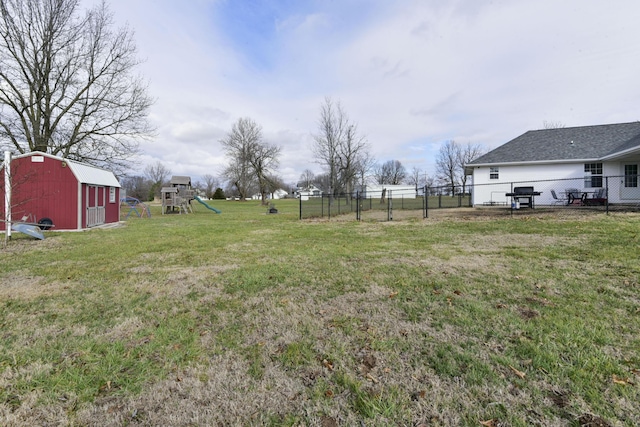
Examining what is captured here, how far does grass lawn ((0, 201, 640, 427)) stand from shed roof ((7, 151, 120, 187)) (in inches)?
278

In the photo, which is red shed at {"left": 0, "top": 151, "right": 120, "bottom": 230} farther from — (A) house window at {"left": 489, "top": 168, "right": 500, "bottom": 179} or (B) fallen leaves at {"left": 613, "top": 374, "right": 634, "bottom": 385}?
(A) house window at {"left": 489, "top": 168, "right": 500, "bottom": 179}

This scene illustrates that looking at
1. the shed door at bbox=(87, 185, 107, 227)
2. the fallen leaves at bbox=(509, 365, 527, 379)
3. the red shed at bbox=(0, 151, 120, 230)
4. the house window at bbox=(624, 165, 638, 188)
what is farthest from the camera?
the house window at bbox=(624, 165, 638, 188)

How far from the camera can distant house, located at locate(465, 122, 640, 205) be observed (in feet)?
54.3

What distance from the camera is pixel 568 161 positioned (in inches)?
693

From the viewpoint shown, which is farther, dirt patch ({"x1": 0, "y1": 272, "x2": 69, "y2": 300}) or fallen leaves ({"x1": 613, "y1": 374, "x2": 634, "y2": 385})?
dirt patch ({"x1": 0, "y1": 272, "x2": 69, "y2": 300})

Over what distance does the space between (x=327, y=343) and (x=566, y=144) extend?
2309 cm

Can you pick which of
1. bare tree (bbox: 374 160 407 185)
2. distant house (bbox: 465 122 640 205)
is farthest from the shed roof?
bare tree (bbox: 374 160 407 185)

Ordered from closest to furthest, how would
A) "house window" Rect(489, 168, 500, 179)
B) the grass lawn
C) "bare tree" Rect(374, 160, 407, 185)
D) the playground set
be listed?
the grass lawn → "house window" Rect(489, 168, 500, 179) → the playground set → "bare tree" Rect(374, 160, 407, 185)

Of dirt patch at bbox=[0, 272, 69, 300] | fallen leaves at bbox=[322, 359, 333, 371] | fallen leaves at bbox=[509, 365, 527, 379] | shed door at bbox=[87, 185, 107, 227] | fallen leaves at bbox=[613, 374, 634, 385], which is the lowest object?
fallen leaves at bbox=[322, 359, 333, 371]

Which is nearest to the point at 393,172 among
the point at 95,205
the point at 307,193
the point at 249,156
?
the point at 307,193

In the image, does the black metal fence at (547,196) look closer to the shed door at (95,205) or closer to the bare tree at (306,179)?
the shed door at (95,205)

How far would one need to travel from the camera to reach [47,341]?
9.07 ft

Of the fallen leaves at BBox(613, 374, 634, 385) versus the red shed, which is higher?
the red shed

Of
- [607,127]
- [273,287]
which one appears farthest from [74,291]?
[607,127]
